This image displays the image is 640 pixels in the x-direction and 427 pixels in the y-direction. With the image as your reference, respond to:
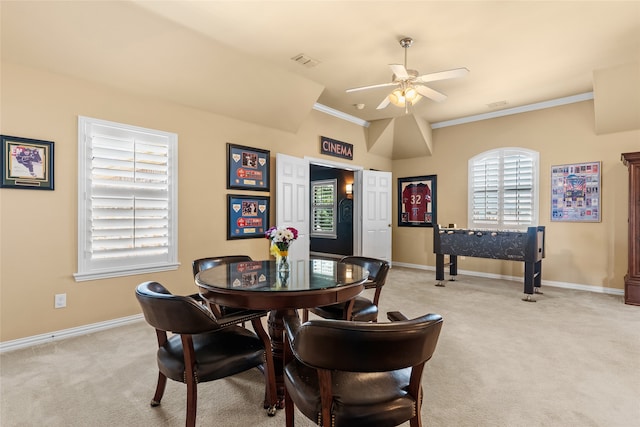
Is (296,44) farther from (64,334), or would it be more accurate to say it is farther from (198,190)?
(64,334)

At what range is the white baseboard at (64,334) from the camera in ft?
9.45

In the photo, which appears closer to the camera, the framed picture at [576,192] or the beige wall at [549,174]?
the beige wall at [549,174]

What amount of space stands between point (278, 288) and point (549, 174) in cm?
555

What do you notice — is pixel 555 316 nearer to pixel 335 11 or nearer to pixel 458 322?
pixel 458 322

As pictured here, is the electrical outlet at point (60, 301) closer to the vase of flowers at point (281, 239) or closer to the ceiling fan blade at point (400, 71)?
the vase of flowers at point (281, 239)

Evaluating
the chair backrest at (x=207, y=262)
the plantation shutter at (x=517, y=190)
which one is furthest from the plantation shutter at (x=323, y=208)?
the chair backrest at (x=207, y=262)

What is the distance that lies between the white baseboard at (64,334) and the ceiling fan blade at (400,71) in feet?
12.2

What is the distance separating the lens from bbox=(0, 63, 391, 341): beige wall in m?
2.90

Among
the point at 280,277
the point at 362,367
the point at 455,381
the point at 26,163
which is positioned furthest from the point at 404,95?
the point at 26,163

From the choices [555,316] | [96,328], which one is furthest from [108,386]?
[555,316]

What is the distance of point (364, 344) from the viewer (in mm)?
1160

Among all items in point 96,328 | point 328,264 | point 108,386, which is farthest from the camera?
point 96,328

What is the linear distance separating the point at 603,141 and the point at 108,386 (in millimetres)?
6834

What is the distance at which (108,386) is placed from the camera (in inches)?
89.2
